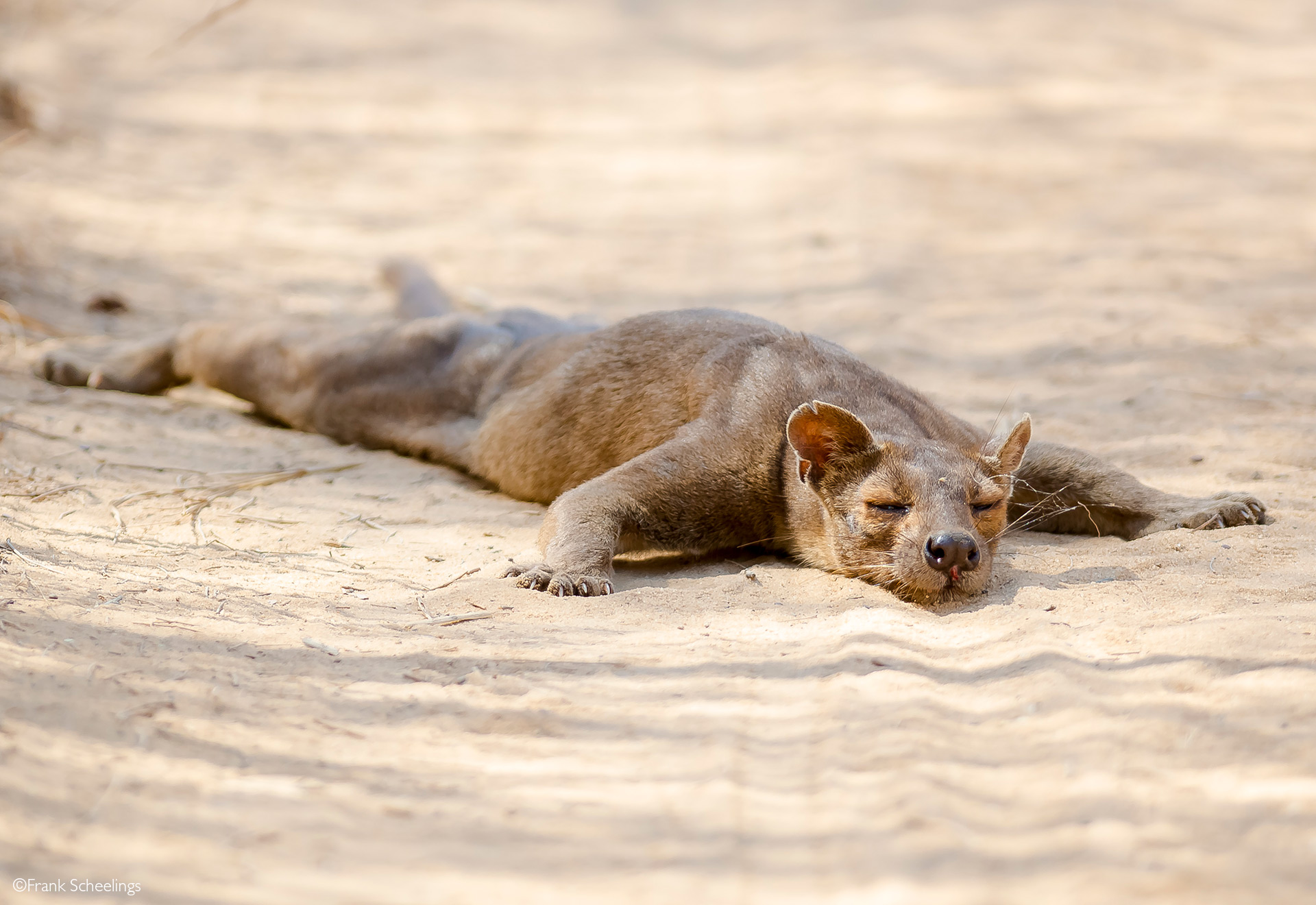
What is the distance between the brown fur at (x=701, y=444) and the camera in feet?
14.3

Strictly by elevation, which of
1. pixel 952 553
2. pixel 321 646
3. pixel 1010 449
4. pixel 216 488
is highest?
pixel 1010 449

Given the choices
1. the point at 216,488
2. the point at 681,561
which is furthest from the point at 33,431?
the point at 681,561

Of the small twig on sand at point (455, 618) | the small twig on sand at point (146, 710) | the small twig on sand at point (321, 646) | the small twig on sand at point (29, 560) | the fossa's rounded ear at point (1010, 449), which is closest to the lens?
the small twig on sand at point (146, 710)

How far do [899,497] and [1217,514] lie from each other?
4.23 feet

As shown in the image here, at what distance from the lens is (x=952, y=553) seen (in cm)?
399

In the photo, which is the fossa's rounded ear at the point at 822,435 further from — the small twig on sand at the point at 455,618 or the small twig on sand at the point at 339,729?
the small twig on sand at the point at 339,729

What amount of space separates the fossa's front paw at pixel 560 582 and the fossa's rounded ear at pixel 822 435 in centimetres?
89

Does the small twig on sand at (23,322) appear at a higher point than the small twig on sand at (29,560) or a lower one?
lower

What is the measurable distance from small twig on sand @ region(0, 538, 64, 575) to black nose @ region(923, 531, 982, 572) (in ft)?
9.46

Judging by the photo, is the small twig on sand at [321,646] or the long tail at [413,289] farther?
the long tail at [413,289]

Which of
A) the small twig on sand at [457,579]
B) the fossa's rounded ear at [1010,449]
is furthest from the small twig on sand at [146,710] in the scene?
the fossa's rounded ear at [1010,449]

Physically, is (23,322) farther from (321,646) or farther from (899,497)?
(899,497)

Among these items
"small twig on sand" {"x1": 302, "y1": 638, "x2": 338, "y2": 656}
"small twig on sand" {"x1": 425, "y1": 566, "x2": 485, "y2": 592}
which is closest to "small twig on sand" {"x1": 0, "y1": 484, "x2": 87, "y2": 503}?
"small twig on sand" {"x1": 425, "y1": 566, "x2": 485, "y2": 592}

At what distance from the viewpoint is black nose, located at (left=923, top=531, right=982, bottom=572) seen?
400 centimetres
